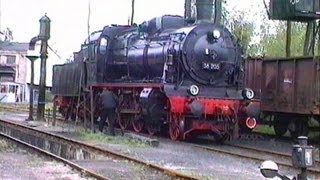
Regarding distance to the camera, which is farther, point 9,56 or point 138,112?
point 9,56

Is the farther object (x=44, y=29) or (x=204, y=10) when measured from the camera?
→ (x=44, y=29)

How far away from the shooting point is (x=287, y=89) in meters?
19.8

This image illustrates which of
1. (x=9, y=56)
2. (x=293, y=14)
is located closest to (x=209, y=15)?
(x=293, y=14)

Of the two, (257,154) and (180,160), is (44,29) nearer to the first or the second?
(257,154)

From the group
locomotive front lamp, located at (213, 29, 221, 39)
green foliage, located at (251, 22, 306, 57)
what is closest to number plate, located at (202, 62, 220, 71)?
locomotive front lamp, located at (213, 29, 221, 39)

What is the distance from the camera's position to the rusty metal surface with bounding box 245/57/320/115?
18.3 meters

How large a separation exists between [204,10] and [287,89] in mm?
3567

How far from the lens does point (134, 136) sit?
1839 cm

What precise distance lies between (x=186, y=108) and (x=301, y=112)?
3.61 meters

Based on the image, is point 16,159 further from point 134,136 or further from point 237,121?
point 237,121

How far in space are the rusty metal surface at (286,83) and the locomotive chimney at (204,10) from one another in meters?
2.68

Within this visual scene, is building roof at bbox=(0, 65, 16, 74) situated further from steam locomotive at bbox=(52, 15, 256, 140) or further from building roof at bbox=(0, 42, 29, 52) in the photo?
steam locomotive at bbox=(52, 15, 256, 140)

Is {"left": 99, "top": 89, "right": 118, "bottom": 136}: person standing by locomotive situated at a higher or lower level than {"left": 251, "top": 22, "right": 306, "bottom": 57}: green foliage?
lower

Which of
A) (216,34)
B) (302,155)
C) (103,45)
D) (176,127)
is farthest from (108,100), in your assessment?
(302,155)
